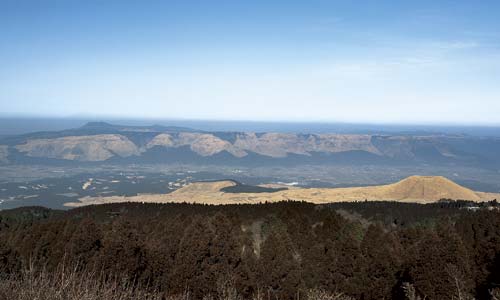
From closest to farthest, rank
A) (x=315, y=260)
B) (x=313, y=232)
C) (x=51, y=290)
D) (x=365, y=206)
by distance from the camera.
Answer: (x=51, y=290)
(x=315, y=260)
(x=313, y=232)
(x=365, y=206)

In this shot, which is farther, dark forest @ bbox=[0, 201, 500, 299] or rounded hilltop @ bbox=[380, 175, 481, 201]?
rounded hilltop @ bbox=[380, 175, 481, 201]

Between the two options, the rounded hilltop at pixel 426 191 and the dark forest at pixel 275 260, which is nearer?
the dark forest at pixel 275 260

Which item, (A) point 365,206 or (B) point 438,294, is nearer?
(B) point 438,294

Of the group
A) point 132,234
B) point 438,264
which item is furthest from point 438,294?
point 132,234

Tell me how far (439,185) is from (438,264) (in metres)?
164

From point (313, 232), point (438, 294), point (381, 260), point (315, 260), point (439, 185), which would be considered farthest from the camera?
point (439, 185)

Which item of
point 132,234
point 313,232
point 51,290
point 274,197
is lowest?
point 274,197

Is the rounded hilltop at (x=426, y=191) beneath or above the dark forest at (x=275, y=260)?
beneath

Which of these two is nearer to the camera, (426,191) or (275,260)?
(275,260)

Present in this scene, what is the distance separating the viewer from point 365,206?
381 ft

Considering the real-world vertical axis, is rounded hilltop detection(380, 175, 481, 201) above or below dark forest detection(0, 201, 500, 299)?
below

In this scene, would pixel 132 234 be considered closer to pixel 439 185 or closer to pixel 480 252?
pixel 480 252

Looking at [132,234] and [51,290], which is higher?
[51,290]

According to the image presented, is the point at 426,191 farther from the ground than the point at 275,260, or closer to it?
closer to it
